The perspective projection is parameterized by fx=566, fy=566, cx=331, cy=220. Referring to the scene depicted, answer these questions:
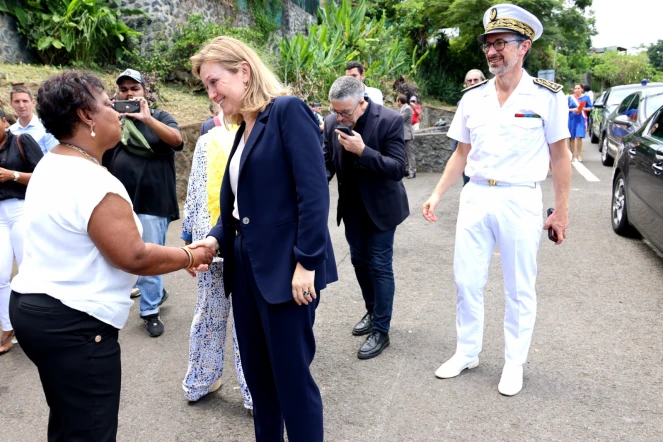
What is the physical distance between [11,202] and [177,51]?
8.75 m

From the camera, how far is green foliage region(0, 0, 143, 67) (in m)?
9.88

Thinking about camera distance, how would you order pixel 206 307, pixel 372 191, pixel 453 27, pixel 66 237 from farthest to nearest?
pixel 453 27 → pixel 372 191 → pixel 206 307 → pixel 66 237

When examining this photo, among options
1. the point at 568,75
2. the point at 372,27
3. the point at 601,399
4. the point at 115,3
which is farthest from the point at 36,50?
the point at 568,75

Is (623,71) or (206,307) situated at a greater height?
(206,307)

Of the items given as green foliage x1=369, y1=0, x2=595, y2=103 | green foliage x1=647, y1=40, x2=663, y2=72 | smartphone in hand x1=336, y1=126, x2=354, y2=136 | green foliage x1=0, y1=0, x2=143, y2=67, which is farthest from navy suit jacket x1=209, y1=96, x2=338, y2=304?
green foliage x1=647, y1=40, x2=663, y2=72

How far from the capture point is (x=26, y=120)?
489cm

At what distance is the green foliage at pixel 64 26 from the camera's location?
9883 millimetres

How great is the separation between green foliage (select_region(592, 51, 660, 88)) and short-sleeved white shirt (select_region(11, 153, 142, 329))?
214ft

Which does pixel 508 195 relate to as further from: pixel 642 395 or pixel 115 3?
pixel 115 3

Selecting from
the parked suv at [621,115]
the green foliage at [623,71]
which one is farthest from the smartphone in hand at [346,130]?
the green foliage at [623,71]

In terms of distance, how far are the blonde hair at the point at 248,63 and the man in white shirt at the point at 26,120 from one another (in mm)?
3068

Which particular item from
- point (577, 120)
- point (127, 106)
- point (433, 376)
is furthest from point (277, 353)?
point (577, 120)

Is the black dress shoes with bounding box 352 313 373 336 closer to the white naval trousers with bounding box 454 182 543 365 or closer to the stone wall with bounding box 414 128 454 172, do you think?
the white naval trousers with bounding box 454 182 543 365

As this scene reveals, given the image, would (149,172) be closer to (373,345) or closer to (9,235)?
(9,235)
